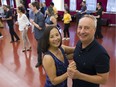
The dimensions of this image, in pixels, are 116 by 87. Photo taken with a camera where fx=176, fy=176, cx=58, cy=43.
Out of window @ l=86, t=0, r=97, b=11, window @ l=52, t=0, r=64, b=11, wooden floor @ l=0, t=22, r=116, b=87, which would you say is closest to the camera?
wooden floor @ l=0, t=22, r=116, b=87

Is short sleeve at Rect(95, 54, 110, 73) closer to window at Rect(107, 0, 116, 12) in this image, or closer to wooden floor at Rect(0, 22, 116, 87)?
wooden floor at Rect(0, 22, 116, 87)

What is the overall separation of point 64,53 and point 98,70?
585mm

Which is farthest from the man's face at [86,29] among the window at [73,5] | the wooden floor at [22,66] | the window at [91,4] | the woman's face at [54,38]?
the window at [73,5]

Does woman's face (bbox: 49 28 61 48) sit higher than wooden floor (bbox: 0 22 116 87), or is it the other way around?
woman's face (bbox: 49 28 61 48)

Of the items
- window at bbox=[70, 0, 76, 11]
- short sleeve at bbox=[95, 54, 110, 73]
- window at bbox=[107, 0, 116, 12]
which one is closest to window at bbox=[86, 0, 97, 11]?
window at bbox=[107, 0, 116, 12]

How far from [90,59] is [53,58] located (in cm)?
42

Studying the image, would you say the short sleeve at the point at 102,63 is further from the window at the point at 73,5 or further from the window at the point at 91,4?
the window at the point at 73,5

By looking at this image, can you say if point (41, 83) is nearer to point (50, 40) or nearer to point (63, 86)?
point (63, 86)

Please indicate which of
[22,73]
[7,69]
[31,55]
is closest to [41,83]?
[22,73]

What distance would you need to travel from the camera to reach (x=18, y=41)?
6801 millimetres

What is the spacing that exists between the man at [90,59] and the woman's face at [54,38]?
30 cm

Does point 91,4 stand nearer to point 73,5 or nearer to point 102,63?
point 73,5

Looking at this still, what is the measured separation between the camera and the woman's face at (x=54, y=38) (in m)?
1.75

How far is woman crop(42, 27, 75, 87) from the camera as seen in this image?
1.66 meters
